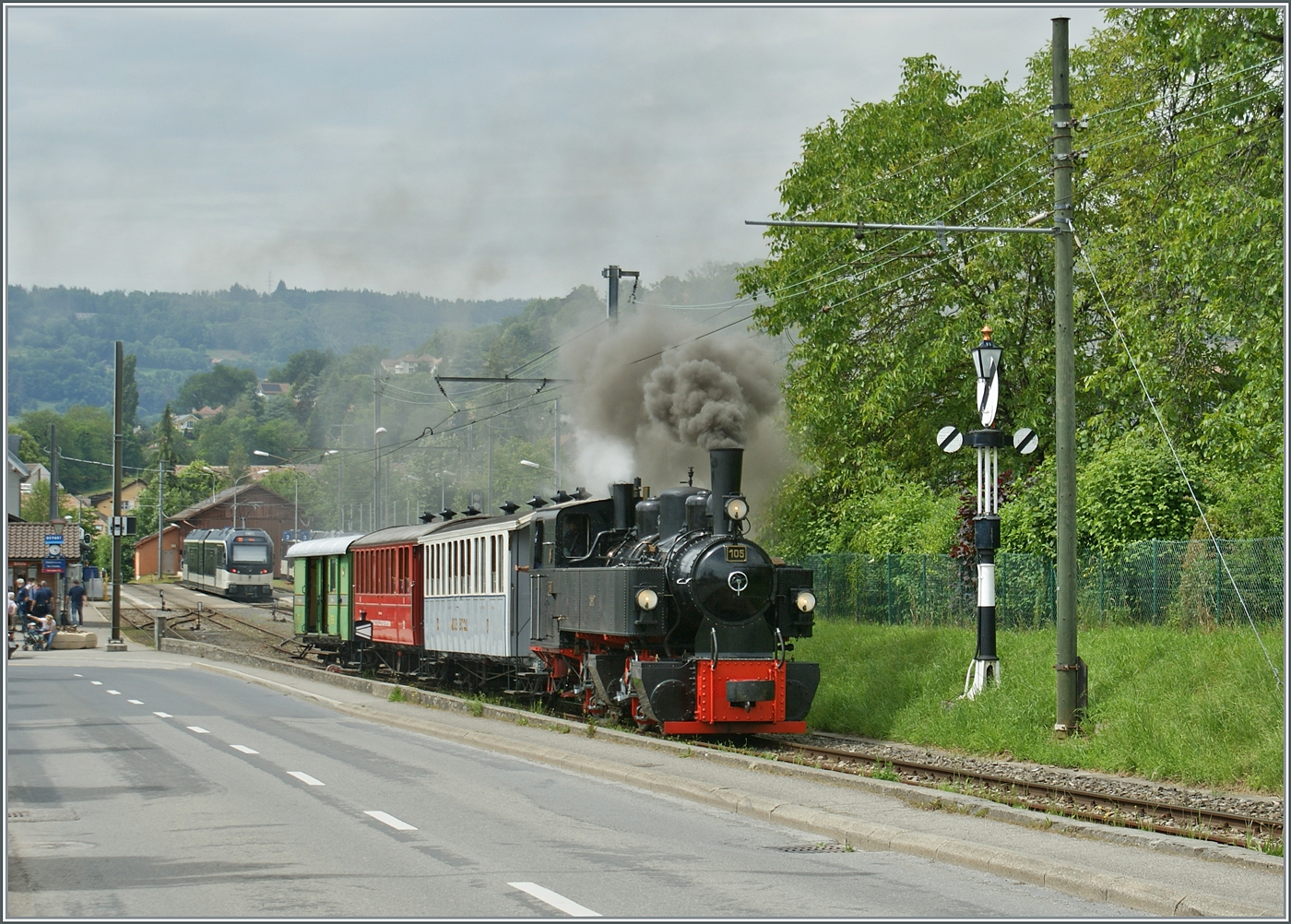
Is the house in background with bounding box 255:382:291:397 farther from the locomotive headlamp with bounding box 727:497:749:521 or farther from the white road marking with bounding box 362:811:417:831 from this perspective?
the white road marking with bounding box 362:811:417:831

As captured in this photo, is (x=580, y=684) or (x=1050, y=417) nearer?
(x=580, y=684)

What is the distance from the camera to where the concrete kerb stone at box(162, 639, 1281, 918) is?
7.94 metres

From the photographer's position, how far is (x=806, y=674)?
17.1 metres

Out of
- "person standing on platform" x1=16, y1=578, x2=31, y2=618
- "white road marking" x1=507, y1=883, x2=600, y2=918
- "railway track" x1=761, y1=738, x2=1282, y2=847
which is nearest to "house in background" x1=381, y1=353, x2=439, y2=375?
"person standing on platform" x1=16, y1=578, x2=31, y2=618

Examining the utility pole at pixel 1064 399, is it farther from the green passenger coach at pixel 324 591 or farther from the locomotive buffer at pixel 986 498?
the green passenger coach at pixel 324 591

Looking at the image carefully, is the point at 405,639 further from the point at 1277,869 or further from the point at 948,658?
the point at 1277,869

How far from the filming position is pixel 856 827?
1028cm

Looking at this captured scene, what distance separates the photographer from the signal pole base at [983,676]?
1736cm

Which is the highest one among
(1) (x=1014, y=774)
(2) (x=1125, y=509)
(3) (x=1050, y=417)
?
(3) (x=1050, y=417)

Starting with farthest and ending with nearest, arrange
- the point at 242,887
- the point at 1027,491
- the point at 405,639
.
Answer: the point at 405,639
the point at 1027,491
the point at 242,887

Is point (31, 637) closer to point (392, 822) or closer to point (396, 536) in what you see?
point (396, 536)

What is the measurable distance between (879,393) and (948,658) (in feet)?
28.7

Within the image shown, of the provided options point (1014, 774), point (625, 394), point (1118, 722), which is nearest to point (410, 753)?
point (1014, 774)

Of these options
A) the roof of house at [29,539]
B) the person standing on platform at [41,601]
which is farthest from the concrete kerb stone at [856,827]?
the roof of house at [29,539]
